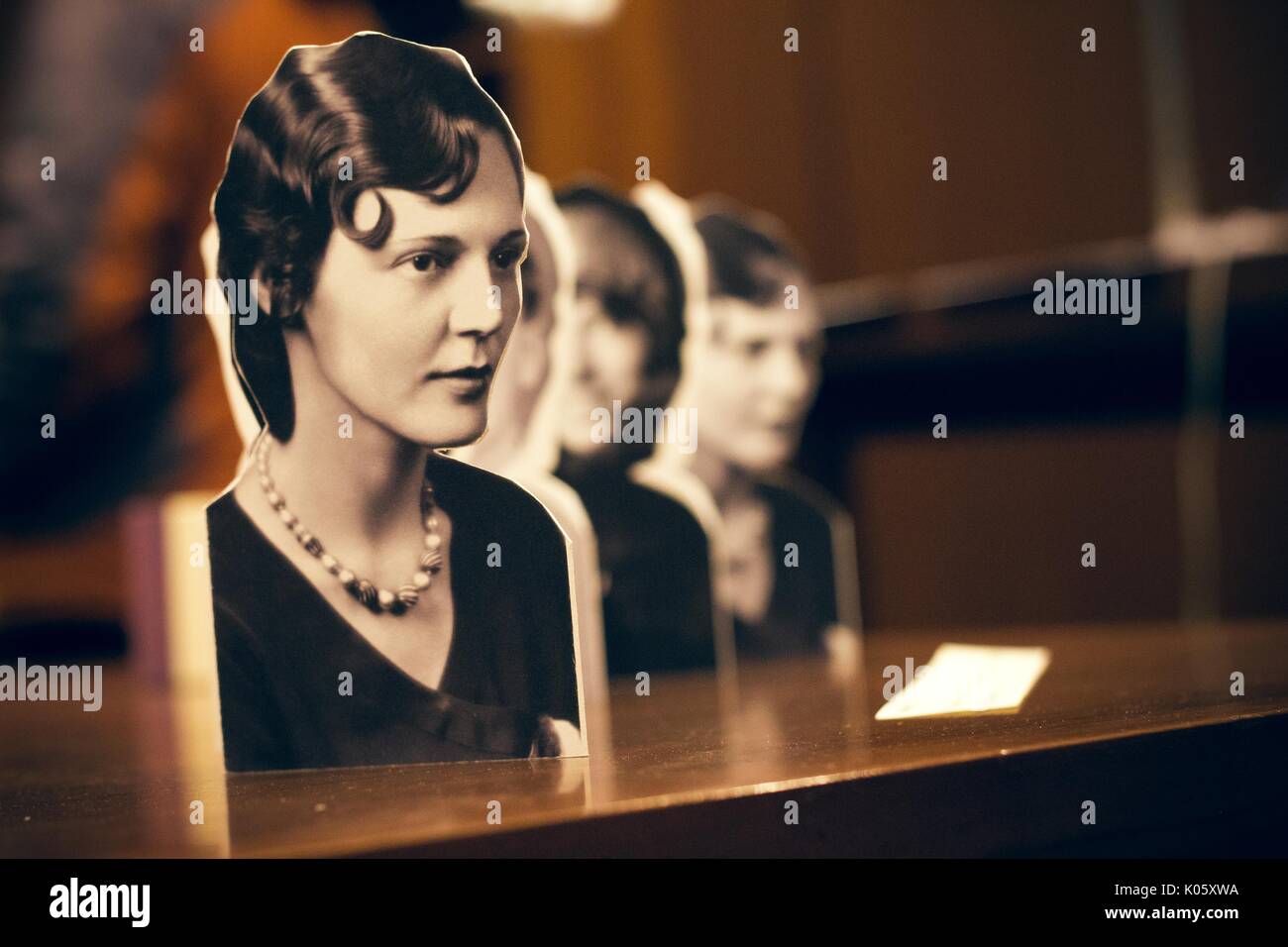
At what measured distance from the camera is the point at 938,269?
2131 mm

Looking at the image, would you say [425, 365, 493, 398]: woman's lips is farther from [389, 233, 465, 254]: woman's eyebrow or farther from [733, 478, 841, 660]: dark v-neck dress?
[733, 478, 841, 660]: dark v-neck dress

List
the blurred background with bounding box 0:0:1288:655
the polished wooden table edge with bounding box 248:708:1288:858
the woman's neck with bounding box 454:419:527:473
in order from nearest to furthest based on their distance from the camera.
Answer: the polished wooden table edge with bounding box 248:708:1288:858 → the woman's neck with bounding box 454:419:527:473 → the blurred background with bounding box 0:0:1288:655

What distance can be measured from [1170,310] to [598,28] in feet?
4.32

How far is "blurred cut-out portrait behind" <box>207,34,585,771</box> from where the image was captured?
0.61 m

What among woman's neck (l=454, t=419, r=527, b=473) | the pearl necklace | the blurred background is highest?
the blurred background

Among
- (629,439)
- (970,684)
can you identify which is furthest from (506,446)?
(970,684)

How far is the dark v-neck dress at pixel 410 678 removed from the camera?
601mm

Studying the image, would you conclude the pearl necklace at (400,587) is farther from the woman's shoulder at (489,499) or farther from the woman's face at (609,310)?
the woman's face at (609,310)

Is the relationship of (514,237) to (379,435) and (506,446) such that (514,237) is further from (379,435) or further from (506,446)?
(506,446)

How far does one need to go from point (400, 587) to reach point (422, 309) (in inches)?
5.6

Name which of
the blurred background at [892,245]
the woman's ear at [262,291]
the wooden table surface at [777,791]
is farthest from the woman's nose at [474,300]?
the blurred background at [892,245]

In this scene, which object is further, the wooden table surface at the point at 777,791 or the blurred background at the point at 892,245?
the blurred background at the point at 892,245

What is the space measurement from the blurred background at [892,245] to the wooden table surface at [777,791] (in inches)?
29.6

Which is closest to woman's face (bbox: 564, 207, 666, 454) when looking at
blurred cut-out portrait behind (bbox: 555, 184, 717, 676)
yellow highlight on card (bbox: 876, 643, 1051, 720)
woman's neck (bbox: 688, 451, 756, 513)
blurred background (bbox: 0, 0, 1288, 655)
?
blurred cut-out portrait behind (bbox: 555, 184, 717, 676)
